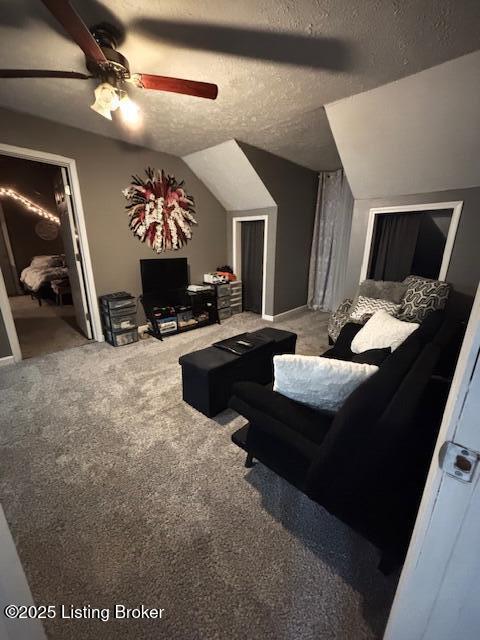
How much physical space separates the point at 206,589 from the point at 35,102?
387cm

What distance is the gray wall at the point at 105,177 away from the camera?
2.68 m

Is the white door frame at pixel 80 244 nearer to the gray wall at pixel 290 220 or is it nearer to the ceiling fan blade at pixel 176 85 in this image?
the ceiling fan blade at pixel 176 85

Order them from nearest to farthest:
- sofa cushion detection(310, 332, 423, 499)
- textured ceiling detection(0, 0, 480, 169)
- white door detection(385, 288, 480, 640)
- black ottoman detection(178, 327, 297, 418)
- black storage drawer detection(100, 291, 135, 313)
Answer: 1. white door detection(385, 288, 480, 640)
2. sofa cushion detection(310, 332, 423, 499)
3. textured ceiling detection(0, 0, 480, 169)
4. black ottoman detection(178, 327, 297, 418)
5. black storage drawer detection(100, 291, 135, 313)

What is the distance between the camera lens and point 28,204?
6.13 meters

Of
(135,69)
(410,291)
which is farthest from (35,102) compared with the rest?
(410,291)

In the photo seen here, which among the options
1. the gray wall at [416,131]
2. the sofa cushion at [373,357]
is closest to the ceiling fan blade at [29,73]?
the gray wall at [416,131]

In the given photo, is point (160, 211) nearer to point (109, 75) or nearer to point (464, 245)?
point (109, 75)

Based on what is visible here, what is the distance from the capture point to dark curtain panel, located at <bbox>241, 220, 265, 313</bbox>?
4.56 m

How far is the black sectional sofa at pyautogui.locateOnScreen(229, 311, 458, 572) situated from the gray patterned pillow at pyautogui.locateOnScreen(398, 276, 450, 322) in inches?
61.2

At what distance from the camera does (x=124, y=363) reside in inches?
114

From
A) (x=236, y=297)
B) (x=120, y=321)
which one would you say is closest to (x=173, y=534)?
(x=120, y=321)

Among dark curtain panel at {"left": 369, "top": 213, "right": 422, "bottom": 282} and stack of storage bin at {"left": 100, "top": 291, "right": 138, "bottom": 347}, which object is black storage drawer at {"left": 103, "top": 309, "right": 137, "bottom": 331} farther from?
dark curtain panel at {"left": 369, "top": 213, "right": 422, "bottom": 282}

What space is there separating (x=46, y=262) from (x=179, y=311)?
4.28m

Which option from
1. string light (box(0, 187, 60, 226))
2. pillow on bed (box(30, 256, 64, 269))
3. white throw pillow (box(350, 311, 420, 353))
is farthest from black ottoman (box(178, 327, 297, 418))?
string light (box(0, 187, 60, 226))
